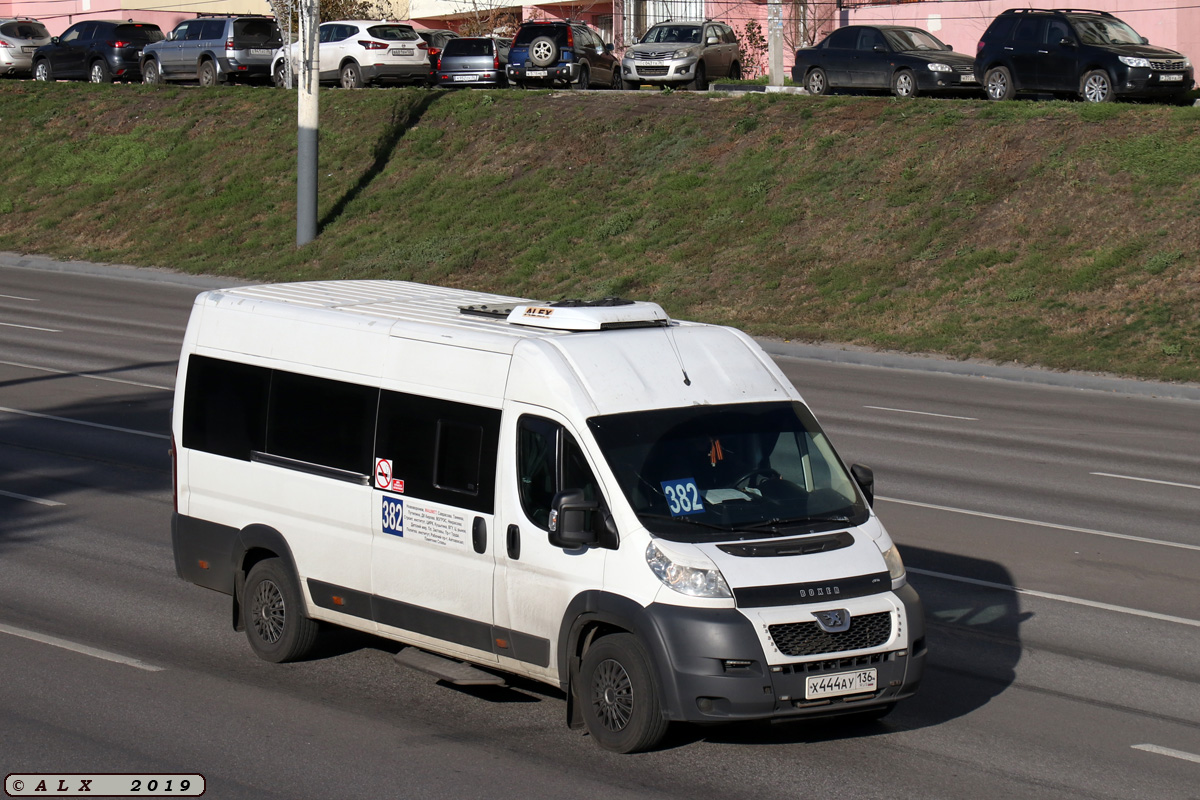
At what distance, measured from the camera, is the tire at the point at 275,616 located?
8531 millimetres

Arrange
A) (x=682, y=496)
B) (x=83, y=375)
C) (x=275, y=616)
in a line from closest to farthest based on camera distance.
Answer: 1. (x=682, y=496)
2. (x=275, y=616)
3. (x=83, y=375)

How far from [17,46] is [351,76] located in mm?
16005

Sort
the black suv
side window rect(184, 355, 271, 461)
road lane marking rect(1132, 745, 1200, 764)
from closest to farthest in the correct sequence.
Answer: road lane marking rect(1132, 745, 1200, 764), side window rect(184, 355, 271, 461), the black suv

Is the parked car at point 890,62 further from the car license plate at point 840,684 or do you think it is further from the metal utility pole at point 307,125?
the car license plate at point 840,684

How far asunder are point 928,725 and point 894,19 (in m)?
42.7

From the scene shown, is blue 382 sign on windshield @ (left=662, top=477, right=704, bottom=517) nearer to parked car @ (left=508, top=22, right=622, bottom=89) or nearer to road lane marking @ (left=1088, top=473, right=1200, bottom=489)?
road lane marking @ (left=1088, top=473, right=1200, bottom=489)

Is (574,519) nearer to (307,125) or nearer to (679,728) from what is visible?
(679,728)

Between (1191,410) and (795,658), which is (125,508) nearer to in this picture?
(795,658)

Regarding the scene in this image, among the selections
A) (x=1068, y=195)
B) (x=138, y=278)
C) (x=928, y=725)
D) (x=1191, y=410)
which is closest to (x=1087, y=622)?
(x=928, y=725)

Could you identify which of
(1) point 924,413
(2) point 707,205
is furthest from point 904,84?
(1) point 924,413

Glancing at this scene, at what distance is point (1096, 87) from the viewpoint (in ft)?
102

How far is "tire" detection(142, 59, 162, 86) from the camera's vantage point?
47062 mm

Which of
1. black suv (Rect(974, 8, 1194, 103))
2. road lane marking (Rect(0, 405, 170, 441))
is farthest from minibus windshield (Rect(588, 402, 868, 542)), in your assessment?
black suv (Rect(974, 8, 1194, 103))

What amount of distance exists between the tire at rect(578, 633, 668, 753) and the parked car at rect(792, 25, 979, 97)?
29.3 metres
